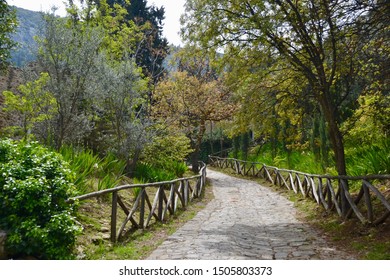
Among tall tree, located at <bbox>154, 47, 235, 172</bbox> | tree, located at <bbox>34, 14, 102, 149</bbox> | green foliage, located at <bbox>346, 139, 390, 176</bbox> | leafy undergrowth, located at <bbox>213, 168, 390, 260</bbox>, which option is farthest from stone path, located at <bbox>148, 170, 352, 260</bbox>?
tall tree, located at <bbox>154, 47, 235, 172</bbox>

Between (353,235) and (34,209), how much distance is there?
5.53 m

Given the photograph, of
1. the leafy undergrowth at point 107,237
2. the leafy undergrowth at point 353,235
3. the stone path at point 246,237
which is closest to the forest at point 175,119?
the leafy undergrowth at point 107,237

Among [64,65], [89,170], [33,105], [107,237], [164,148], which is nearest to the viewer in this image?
[107,237]

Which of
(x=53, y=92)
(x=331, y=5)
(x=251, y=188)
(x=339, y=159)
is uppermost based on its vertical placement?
(x=331, y=5)

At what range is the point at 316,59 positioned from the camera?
8266 mm

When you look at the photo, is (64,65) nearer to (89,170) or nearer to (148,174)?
(89,170)

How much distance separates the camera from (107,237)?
5906 mm

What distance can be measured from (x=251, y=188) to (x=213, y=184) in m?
2.56

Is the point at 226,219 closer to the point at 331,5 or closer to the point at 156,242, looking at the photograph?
the point at 156,242

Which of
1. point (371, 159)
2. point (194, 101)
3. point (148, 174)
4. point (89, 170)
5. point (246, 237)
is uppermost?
point (194, 101)

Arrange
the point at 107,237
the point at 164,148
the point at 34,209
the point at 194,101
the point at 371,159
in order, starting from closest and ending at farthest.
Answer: the point at 34,209 < the point at 107,237 < the point at 371,159 < the point at 164,148 < the point at 194,101

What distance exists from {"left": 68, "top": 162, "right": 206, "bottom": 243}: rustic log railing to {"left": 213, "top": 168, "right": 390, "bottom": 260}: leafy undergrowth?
3576 mm

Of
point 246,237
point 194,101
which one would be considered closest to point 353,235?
point 246,237
